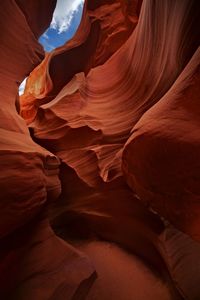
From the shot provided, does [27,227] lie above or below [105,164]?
below

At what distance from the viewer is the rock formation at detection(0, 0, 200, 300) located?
2.79 metres

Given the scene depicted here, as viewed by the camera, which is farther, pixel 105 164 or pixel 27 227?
pixel 105 164

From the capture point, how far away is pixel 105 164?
4645 mm

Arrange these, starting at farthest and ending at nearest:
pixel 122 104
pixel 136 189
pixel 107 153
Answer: pixel 122 104
pixel 107 153
pixel 136 189

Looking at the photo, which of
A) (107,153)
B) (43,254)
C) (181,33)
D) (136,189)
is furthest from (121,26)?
(43,254)

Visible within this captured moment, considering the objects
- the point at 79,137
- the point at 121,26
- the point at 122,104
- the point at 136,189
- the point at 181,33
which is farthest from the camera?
the point at 121,26

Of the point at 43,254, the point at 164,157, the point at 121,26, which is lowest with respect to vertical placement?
the point at 43,254

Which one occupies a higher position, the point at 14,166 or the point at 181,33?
the point at 181,33

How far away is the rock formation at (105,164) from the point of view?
279 cm

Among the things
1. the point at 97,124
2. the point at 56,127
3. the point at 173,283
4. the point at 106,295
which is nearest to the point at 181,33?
the point at 97,124

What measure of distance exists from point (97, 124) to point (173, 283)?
3138mm

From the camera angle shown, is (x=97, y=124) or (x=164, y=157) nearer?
(x=164, y=157)

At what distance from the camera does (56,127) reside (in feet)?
17.7

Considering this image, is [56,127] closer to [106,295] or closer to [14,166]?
[14,166]
